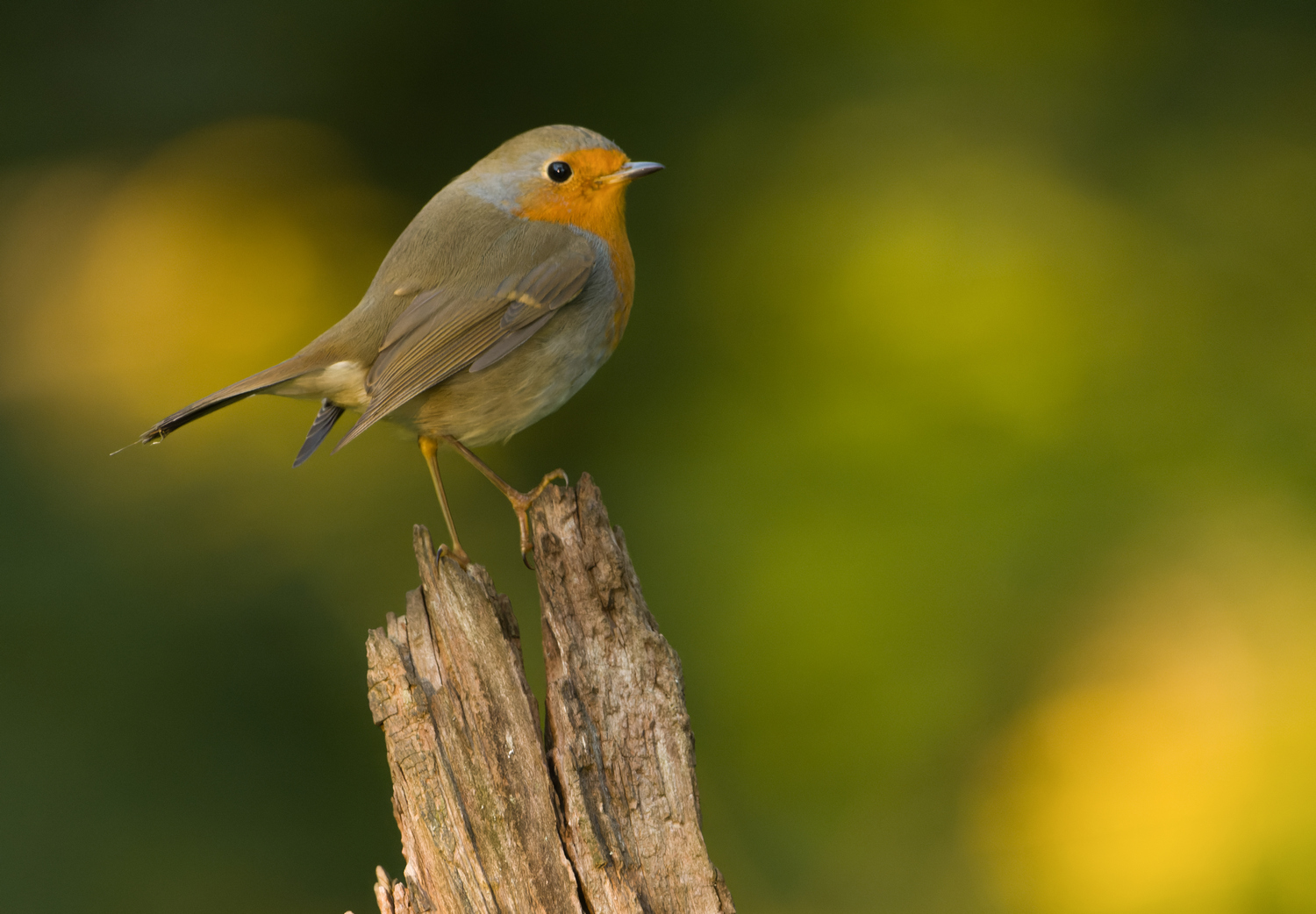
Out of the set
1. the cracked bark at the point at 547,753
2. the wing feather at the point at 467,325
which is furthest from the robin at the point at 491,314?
the cracked bark at the point at 547,753

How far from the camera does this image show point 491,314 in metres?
3.01

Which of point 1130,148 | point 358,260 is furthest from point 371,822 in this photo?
point 1130,148

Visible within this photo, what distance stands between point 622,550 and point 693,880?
2.27 ft

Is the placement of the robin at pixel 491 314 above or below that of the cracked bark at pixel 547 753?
above

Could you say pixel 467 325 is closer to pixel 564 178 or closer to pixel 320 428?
pixel 320 428

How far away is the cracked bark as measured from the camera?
2.23 metres

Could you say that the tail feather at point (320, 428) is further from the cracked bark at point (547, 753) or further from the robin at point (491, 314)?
the cracked bark at point (547, 753)

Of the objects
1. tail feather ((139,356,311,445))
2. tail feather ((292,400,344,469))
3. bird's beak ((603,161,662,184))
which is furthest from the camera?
bird's beak ((603,161,662,184))

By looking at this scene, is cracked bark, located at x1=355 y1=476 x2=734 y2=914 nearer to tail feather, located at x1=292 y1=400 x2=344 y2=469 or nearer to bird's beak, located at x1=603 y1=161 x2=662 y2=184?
tail feather, located at x1=292 y1=400 x2=344 y2=469

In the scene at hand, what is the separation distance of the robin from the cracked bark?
0.39m

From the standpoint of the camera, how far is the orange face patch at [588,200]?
3260 mm

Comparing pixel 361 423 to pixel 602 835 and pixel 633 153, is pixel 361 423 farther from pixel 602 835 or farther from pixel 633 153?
pixel 633 153

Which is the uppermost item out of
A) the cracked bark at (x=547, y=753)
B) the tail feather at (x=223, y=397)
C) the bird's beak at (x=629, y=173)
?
the bird's beak at (x=629, y=173)

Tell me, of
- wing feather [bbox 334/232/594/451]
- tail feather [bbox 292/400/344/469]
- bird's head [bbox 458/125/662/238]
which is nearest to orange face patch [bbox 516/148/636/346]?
bird's head [bbox 458/125/662/238]
